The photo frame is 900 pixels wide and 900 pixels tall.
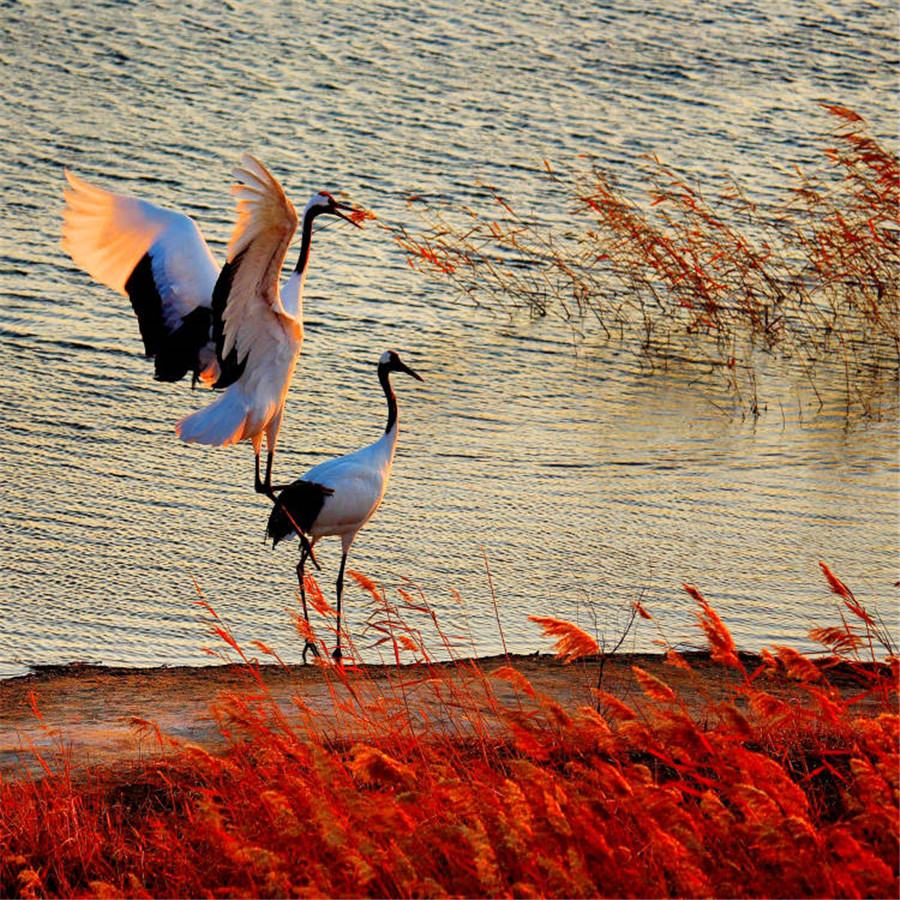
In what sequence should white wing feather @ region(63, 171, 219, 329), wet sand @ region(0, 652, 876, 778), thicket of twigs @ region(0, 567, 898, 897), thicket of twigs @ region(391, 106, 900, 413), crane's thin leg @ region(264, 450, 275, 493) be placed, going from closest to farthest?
thicket of twigs @ region(0, 567, 898, 897), wet sand @ region(0, 652, 876, 778), white wing feather @ region(63, 171, 219, 329), crane's thin leg @ region(264, 450, 275, 493), thicket of twigs @ region(391, 106, 900, 413)

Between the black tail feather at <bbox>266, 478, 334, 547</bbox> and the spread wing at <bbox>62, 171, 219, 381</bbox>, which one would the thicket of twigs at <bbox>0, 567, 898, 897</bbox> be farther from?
the spread wing at <bbox>62, 171, 219, 381</bbox>

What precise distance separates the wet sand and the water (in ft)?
1.21

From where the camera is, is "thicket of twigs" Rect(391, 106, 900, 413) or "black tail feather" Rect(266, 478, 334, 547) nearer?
"black tail feather" Rect(266, 478, 334, 547)

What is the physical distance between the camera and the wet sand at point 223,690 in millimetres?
4969

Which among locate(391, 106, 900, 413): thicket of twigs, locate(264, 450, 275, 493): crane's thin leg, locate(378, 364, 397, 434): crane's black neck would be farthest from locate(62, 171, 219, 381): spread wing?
locate(391, 106, 900, 413): thicket of twigs

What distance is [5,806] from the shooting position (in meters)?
4.25

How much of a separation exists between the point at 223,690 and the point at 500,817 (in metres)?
1.79

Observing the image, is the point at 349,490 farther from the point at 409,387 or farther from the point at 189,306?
the point at 409,387

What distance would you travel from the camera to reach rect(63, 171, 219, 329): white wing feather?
725cm

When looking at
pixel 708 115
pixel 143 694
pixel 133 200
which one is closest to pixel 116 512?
pixel 133 200

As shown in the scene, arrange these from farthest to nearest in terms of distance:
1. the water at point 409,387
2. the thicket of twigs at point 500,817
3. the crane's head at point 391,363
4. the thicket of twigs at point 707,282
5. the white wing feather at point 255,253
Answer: the thicket of twigs at point 707,282 → the crane's head at point 391,363 → the water at point 409,387 → the white wing feather at point 255,253 → the thicket of twigs at point 500,817

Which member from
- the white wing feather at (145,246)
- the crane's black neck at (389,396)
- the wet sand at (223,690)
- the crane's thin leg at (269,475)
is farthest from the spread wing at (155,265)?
the wet sand at (223,690)

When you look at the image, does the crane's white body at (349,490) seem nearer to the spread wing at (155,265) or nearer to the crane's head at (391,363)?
the crane's head at (391,363)

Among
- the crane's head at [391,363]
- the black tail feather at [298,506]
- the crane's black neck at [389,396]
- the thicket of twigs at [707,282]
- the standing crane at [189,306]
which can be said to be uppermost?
the standing crane at [189,306]
